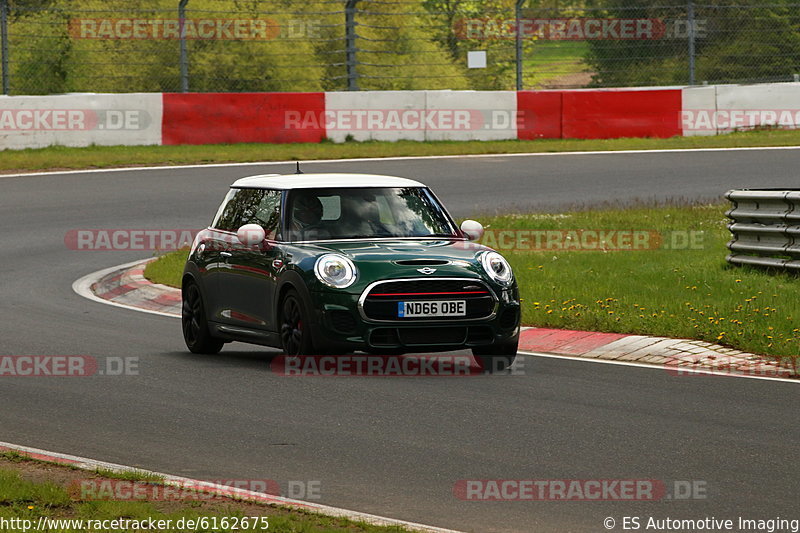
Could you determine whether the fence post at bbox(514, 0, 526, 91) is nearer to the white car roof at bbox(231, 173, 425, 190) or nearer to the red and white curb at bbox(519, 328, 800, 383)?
the red and white curb at bbox(519, 328, 800, 383)

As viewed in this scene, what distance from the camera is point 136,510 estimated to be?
6.28m

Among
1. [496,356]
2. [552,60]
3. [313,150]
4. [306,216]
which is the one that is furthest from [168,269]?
[552,60]

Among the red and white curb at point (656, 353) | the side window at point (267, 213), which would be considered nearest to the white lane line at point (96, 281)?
the side window at point (267, 213)

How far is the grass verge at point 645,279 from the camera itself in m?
12.3

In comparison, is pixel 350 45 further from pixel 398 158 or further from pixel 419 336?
pixel 419 336

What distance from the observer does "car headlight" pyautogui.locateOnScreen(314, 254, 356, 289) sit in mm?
10383

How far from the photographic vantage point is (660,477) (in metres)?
7.31

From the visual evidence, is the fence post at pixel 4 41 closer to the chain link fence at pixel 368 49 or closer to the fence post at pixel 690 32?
the chain link fence at pixel 368 49

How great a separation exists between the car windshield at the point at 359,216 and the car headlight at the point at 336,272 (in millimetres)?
857

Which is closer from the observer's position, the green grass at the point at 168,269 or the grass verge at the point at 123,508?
the grass verge at the point at 123,508

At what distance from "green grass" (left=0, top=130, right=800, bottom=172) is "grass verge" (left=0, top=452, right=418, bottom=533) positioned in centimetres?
1970

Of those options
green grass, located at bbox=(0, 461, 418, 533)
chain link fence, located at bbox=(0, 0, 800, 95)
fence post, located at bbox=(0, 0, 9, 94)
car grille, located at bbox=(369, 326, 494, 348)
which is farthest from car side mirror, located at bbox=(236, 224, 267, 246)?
fence post, located at bbox=(0, 0, 9, 94)

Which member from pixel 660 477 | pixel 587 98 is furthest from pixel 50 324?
pixel 587 98

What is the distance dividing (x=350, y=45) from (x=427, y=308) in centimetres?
1989
